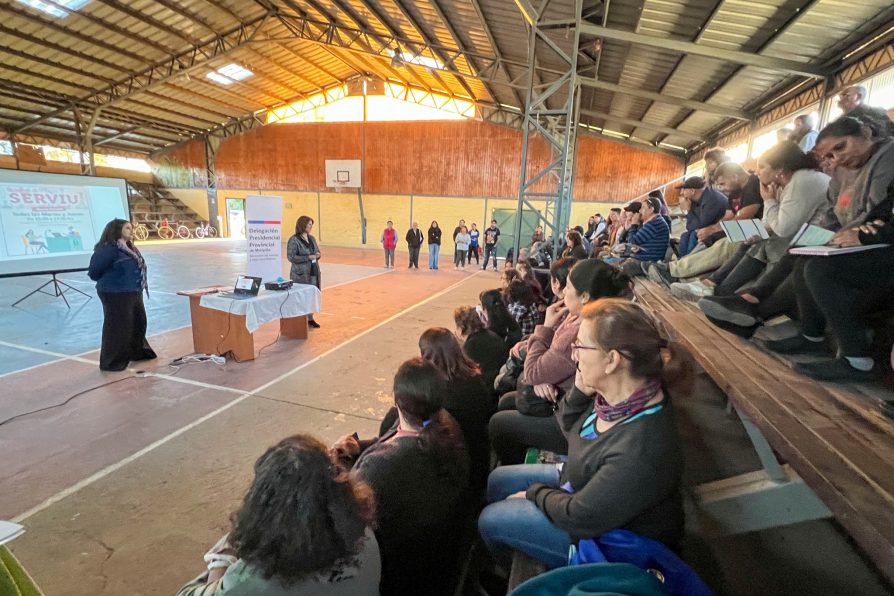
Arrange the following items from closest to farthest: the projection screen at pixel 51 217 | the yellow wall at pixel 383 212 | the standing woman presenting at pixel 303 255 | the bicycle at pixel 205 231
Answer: the standing woman presenting at pixel 303 255
the projection screen at pixel 51 217
the yellow wall at pixel 383 212
the bicycle at pixel 205 231

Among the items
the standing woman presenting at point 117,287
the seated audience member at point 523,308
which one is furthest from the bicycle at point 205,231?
the seated audience member at point 523,308

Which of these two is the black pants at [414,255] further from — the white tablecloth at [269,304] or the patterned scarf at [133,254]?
the patterned scarf at [133,254]

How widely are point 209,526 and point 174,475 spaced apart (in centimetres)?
60

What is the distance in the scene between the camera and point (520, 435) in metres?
2.33

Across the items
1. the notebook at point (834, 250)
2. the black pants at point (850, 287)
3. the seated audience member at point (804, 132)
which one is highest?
the seated audience member at point (804, 132)

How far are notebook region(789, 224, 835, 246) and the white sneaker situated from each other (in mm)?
775

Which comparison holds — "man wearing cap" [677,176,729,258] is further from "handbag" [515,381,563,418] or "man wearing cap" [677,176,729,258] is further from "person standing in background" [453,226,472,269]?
"person standing in background" [453,226,472,269]

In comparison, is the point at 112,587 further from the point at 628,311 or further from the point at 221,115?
the point at 221,115

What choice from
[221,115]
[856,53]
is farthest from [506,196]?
[221,115]

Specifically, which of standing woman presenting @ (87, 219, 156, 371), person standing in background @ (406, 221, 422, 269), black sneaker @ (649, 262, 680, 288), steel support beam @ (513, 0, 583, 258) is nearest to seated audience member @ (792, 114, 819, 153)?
black sneaker @ (649, 262, 680, 288)

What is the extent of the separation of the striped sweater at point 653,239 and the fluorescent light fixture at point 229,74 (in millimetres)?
16347

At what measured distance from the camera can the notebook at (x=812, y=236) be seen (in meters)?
1.89

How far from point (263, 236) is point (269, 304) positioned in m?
0.83

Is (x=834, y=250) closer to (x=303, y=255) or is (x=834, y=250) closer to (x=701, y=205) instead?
(x=701, y=205)
